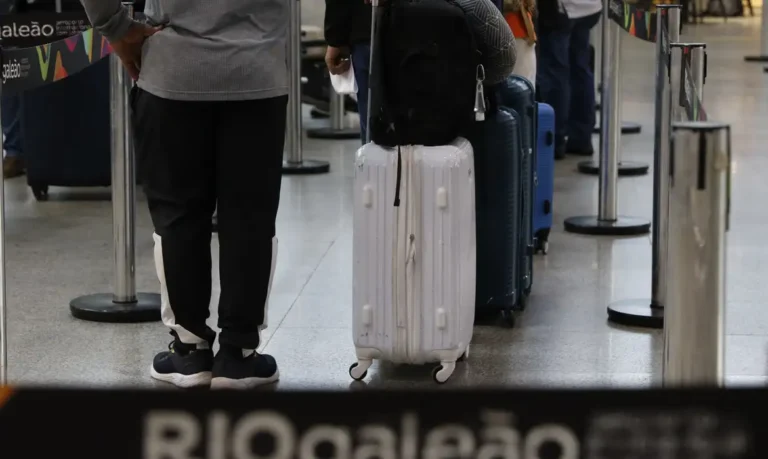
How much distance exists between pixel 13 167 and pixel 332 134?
2.89m

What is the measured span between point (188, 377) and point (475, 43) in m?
1.34

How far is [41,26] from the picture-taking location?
6.48m

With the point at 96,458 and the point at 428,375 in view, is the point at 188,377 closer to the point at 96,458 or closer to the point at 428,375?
the point at 428,375

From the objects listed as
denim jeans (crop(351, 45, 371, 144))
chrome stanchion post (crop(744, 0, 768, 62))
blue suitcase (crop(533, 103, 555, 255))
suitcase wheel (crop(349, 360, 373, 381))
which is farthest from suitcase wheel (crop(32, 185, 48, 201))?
chrome stanchion post (crop(744, 0, 768, 62))

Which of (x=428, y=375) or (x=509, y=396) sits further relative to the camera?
(x=428, y=375)

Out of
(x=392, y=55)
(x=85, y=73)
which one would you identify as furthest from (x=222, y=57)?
(x=85, y=73)

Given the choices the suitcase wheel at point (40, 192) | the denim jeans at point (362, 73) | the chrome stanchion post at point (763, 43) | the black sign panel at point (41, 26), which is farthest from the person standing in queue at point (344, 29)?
the chrome stanchion post at point (763, 43)

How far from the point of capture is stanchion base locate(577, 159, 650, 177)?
8.82m

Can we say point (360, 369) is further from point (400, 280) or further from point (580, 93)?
point (580, 93)

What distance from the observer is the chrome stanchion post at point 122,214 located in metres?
5.12

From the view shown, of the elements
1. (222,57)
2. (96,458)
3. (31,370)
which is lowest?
(31,370)

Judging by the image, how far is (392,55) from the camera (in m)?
4.23

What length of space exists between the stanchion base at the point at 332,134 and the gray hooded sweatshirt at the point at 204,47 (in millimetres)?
6745

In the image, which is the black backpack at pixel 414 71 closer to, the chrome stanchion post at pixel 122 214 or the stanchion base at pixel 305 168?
the chrome stanchion post at pixel 122 214
